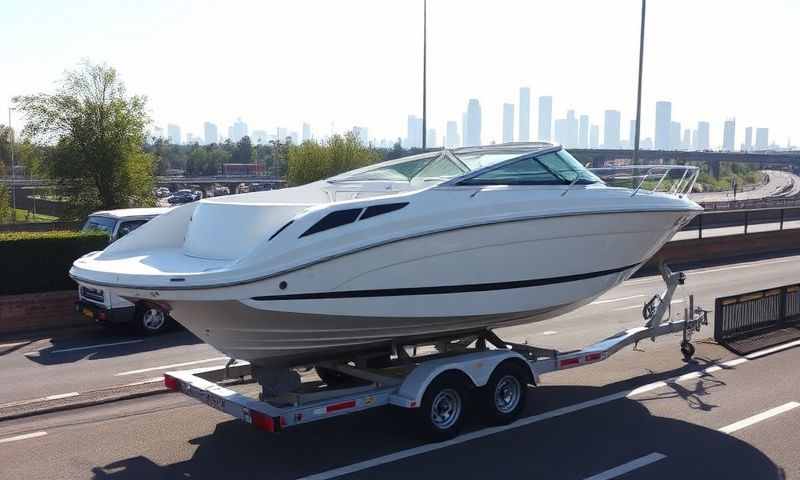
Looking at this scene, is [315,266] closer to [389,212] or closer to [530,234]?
[389,212]

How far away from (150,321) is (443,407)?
25.0 feet

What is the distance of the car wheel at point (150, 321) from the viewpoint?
46.1 feet

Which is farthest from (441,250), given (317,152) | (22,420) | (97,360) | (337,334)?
(317,152)

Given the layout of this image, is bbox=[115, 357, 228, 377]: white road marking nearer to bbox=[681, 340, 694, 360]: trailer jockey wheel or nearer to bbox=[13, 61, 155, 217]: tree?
bbox=[681, 340, 694, 360]: trailer jockey wheel

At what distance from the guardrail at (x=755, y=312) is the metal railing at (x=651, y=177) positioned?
2.25 metres

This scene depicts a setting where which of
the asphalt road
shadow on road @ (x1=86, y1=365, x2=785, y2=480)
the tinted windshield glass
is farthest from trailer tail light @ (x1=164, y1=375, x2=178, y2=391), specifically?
the tinted windshield glass

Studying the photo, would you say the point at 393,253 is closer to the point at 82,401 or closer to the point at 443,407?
the point at 443,407

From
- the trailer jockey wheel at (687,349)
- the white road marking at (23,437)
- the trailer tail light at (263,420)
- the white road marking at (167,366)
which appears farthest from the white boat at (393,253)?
the white road marking at (167,366)

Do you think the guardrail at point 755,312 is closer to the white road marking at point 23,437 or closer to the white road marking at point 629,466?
the white road marking at point 629,466

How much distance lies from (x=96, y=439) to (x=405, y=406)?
3235 millimetres

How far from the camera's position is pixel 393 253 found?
8016 mm

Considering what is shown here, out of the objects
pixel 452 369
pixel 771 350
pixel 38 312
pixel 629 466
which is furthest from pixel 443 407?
pixel 38 312

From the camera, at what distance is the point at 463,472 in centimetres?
742

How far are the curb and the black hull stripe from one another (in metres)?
3.21
